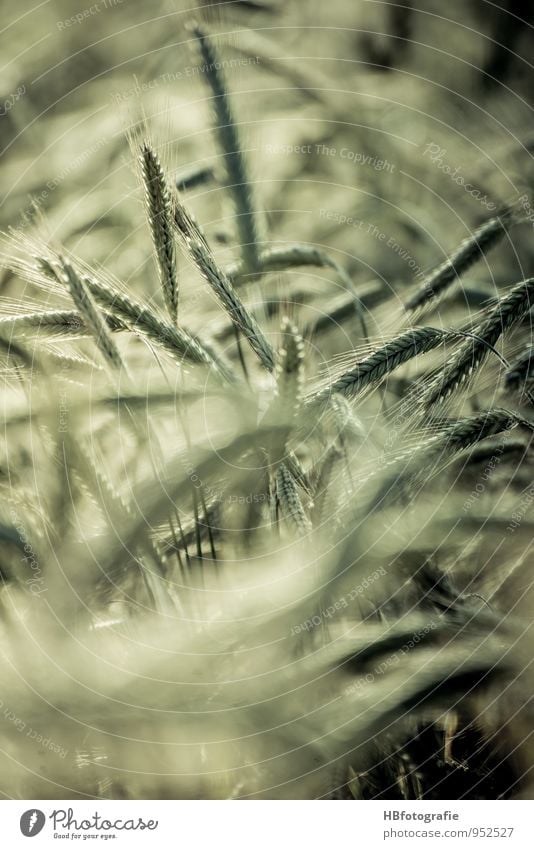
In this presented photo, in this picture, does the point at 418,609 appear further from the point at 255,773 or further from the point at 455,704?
the point at 255,773

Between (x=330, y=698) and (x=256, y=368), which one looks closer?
(x=330, y=698)
